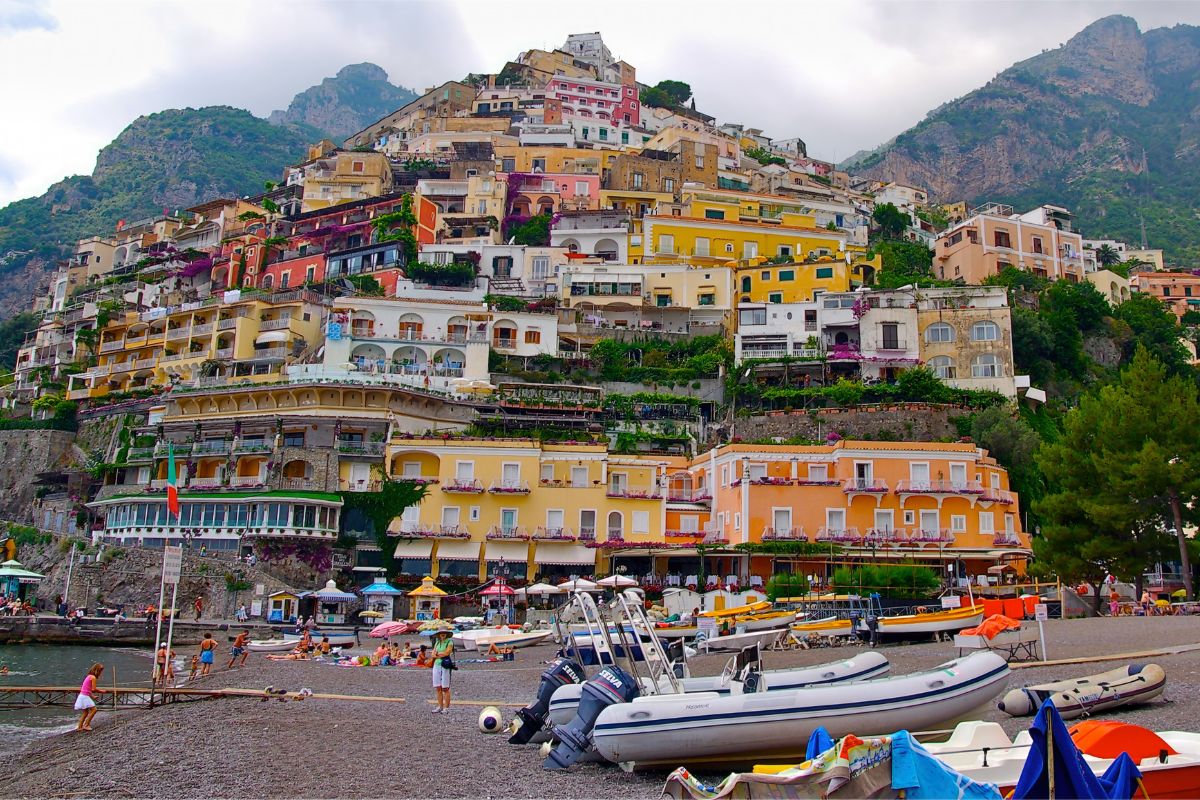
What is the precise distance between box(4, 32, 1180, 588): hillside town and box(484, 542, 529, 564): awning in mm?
83

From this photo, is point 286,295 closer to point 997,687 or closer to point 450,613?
point 450,613

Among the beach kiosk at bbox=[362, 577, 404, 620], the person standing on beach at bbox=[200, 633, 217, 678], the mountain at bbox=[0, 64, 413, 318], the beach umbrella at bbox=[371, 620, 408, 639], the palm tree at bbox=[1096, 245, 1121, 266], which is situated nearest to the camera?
the person standing on beach at bbox=[200, 633, 217, 678]

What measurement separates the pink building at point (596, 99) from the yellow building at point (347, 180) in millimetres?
17676

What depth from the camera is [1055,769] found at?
23.6ft

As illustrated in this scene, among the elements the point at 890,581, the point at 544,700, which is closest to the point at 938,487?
the point at 890,581

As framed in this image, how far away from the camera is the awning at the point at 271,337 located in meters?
54.7

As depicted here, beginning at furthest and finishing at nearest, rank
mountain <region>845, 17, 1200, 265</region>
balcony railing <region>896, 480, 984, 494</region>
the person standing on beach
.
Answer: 1. mountain <region>845, 17, 1200, 265</region>
2. balcony railing <region>896, 480, 984, 494</region>
3. the person standing on beach

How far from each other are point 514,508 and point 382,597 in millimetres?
6509

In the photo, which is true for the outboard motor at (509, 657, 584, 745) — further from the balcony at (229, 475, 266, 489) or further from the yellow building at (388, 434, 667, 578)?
the balcony at (229, 475, 266, 489)

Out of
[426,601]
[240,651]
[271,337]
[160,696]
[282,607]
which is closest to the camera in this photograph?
[160,696]

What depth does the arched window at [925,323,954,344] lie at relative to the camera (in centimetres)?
5109

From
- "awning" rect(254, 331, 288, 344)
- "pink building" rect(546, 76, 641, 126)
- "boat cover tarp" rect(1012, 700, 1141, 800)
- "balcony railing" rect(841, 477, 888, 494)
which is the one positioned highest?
"pink building" rect(546, 76, 641, 126)

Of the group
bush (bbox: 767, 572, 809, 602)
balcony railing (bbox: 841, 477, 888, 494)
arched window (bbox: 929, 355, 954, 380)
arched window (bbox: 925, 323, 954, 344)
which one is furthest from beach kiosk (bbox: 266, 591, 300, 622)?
Result: arched window (bbox: 925, 323, 954, 344)

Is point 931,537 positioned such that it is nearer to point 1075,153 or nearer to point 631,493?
point 631,493
